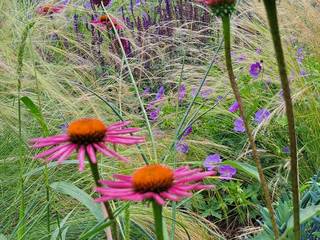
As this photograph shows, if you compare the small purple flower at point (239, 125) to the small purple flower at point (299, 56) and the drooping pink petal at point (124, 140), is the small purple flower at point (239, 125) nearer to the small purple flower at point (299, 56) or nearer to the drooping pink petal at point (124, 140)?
the small purple flower at point (299, 56)

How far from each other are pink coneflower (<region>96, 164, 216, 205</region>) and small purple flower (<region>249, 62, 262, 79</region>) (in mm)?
1829

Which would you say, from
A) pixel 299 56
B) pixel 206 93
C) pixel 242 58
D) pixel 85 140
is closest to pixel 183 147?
pixel 206 93

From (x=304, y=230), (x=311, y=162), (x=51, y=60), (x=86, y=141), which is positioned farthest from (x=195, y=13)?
(x=86, y=141)

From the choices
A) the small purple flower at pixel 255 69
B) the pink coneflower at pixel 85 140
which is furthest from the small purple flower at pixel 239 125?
the pink coneflower at pixel 85 140

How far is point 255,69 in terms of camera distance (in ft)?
8.25

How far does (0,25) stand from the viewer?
2723 millimetres

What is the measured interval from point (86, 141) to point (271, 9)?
26cm

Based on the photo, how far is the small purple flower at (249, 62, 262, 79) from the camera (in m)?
2.49

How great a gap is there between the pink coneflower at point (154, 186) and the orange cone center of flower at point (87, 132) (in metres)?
0.08

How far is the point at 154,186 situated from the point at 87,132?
12 centimetres

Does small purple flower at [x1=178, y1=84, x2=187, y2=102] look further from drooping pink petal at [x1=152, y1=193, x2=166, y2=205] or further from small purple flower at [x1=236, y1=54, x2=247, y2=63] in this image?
drooping pink petal at [x1=152, y1=193, x2=166, y2=205]

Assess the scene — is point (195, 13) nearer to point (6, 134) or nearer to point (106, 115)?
point (106, 115)

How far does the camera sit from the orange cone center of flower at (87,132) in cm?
75

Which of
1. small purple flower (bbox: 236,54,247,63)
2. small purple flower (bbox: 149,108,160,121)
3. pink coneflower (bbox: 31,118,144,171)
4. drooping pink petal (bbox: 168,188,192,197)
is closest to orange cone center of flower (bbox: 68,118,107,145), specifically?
pink coneflower (bbox: 31,118,144,171)
